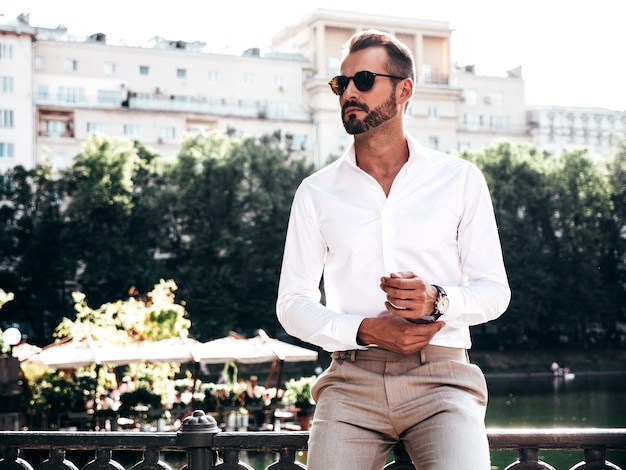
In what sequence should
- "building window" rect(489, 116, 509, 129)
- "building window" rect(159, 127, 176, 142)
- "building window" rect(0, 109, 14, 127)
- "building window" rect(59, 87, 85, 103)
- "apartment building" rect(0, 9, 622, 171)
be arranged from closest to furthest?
"building window" rect(0, 109, 14, 127) → "apartment building" rect(0, 9, 622, 171) → "building window" rect(59, 87, 85, 103) → "building window" rect(159, 127, 176, 142) → "building window" rect(489, 116, 509, 129)

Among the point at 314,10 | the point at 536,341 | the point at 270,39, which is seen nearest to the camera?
the point at 536,341

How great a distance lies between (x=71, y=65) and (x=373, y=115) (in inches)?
2294

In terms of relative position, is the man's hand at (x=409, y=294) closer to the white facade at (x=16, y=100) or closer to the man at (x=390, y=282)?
the man at (x=390, y=282)

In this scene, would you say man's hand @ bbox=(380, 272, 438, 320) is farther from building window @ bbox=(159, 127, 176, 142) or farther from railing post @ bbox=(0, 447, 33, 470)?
building window @ bbox=(159, 127, 176, 142)

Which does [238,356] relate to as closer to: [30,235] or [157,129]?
[30,235]

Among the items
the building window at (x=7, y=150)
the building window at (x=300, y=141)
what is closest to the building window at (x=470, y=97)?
the building window at (x=300, y=141)

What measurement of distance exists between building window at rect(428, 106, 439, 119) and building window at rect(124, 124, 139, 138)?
21358 mm

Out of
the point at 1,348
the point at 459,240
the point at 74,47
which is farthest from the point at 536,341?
the point at 459,240

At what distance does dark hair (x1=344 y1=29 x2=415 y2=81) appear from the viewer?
3342 millimetres

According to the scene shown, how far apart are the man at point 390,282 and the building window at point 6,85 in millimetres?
55541

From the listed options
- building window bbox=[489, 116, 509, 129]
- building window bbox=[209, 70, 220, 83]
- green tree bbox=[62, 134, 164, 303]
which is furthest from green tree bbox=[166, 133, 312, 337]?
building window bbox=[489, 116, 509, 129]

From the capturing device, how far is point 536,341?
175 feet

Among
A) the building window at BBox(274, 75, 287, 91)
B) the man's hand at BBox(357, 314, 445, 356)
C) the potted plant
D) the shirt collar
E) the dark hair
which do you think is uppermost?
the building window at BBox(274, 75, 287, 91)

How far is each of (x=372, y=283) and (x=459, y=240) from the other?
332 mm
